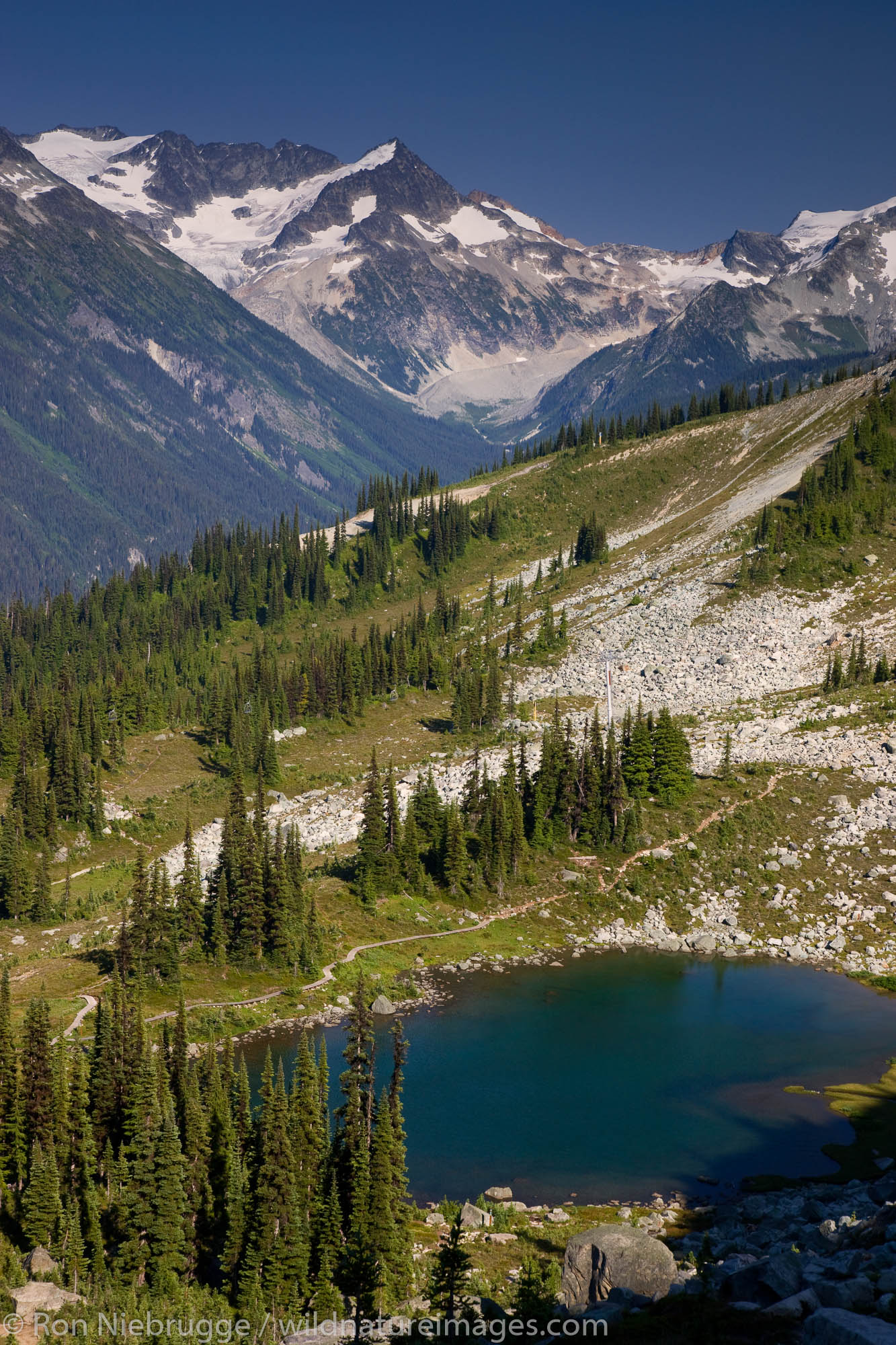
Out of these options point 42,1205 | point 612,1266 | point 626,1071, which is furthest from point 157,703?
point 612,1266

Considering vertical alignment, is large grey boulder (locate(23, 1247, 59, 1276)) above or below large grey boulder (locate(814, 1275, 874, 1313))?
below

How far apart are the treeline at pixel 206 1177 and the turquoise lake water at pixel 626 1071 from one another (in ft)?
28.0

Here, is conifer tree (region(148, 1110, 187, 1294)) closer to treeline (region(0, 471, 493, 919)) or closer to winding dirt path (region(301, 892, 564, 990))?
winding dirt path (region(301, 892, 564, 990))

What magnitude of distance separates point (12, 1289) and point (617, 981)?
50.5m

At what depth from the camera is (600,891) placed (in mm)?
91438

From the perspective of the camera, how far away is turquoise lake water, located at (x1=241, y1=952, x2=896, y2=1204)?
51.1m

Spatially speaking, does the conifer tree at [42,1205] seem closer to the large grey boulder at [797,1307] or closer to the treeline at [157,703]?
the large grey boulder at [797,1307]

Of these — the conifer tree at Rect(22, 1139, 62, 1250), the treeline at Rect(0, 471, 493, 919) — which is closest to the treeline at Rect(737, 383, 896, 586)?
the treeline at Rect(0, 471, 493, 919)

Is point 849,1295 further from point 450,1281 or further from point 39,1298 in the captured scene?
point 39,1298

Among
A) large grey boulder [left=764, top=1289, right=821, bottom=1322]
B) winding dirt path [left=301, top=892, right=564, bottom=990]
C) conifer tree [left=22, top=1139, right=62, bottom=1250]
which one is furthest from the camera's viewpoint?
winding dirt path [left=301, top=892, right=564, bottom=990]

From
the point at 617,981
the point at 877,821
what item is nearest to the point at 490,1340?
the point at 617,981

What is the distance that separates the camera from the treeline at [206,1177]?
3903 cm

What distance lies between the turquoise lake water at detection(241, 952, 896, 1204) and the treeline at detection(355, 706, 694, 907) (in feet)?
47.1

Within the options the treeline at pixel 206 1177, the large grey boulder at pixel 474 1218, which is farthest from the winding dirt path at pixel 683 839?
the large grey boulder at pixel 474 1218
